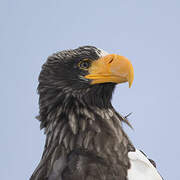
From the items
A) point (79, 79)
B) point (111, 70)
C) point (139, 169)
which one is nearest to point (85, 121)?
point (79, 79)

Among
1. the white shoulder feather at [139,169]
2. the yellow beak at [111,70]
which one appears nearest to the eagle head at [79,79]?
the yellow beak at [111,70]

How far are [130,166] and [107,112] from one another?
670 mm

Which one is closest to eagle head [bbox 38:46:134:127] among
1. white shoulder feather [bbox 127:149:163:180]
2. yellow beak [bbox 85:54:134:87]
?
yellow beak [bbox 85:54:134:87]

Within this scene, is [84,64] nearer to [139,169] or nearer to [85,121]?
[85,121]

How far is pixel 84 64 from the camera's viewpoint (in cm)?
402

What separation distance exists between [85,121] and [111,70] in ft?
1.95

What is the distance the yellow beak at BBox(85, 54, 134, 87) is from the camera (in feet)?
12.1

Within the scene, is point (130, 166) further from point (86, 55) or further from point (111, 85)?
point (86, 55)

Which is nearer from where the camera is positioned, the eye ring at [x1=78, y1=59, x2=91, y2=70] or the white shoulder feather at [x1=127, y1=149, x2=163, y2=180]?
the white shoulder feather at [x1=127, y1=149, x2=163, y2=180]

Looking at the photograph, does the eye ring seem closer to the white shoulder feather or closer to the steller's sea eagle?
the steller's sea eagle

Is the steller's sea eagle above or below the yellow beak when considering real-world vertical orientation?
below

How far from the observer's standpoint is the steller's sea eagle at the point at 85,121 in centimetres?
355

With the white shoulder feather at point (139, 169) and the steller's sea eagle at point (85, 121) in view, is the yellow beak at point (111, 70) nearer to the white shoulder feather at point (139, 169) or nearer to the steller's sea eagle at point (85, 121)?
the steller's sea eagle at point (85, 121)

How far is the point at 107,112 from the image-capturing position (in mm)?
3984
